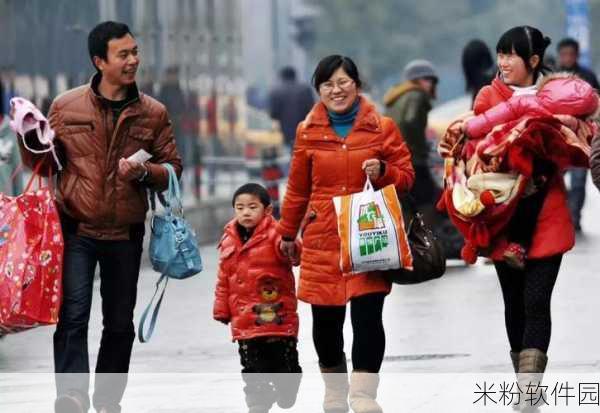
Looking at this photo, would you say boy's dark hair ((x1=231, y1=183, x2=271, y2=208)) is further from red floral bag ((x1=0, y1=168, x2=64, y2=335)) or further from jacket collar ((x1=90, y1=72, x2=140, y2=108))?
red floral bag ((x1=0, y1=168, x2=64, y2=335))

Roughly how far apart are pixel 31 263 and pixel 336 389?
1.50 meters

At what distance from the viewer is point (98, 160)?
31.9 feet

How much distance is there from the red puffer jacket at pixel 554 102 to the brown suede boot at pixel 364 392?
124 centimetres

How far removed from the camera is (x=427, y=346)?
41.6 ft

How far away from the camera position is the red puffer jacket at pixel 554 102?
9719 millimetres

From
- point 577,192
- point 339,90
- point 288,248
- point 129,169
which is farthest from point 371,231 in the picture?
point 577,192

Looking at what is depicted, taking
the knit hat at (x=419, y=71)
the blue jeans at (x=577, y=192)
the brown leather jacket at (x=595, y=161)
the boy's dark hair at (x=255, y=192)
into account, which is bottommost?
the blue jeans at (x=577, y=192)

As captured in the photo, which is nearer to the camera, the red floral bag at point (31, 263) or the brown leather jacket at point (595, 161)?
the brown leather jacket at point (595, 161)

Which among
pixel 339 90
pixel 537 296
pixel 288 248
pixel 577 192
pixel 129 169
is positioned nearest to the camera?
pixel 129 169

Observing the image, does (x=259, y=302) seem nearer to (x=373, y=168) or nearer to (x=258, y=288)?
(x=258, y=288)

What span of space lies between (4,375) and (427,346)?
245cm

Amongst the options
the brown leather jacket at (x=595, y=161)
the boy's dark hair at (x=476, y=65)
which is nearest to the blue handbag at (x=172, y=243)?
the brown leather jacket at (x=595, y=161)

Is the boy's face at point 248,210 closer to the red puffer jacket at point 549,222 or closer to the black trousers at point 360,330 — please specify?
the black trousers at point 360,330

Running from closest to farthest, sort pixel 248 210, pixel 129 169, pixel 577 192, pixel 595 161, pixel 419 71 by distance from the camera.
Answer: pixel 595 161 → pixel 129 169 → pixel 248 210 → pixel 419 71 → pixel 577 192
